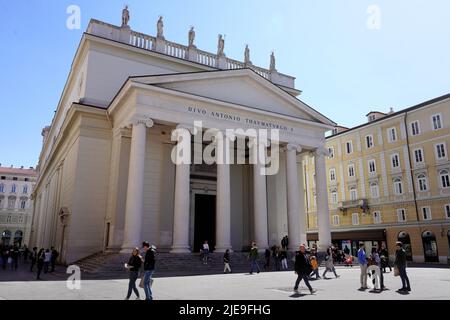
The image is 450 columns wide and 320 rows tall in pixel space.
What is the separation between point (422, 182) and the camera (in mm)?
34875

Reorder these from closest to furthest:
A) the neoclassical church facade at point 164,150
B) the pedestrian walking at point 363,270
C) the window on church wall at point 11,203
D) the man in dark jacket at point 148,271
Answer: the man in dark jacket at point 148,271
the pedestrian walking at point 363,270
the neoclassical church facade at point 164,150
the window on church wall at point 11,203

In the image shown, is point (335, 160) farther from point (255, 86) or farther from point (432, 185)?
point (255, 86)

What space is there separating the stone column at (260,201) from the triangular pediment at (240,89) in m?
3.10

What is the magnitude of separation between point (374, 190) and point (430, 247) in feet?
26.6

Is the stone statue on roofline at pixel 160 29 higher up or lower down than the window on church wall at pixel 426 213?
higher up

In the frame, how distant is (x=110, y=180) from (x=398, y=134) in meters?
29.6

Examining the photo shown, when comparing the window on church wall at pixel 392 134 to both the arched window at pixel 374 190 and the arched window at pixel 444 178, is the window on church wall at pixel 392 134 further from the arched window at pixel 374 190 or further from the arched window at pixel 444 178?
the arched window at pixel 444 178

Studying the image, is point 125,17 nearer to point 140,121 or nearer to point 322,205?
point 140,121

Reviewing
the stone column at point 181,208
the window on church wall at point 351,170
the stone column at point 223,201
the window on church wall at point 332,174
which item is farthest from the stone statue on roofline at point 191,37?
the window on church wall at point 332,174

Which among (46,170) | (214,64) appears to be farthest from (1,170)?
(214,64)

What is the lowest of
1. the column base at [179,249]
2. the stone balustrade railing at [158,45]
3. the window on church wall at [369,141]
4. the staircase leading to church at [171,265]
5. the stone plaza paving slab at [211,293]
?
the stone plaza paving slab at [211,293]

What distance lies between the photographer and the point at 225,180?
2191cm

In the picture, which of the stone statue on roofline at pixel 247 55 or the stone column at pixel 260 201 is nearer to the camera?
the stone column at pixel 260 201

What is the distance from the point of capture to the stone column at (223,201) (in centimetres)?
2105
